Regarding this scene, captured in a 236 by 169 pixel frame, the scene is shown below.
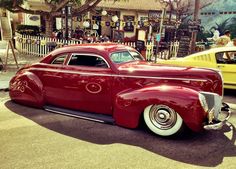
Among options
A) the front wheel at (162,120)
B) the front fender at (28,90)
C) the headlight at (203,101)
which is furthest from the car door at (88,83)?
the headlight at (203,101)

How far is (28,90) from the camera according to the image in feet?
20.6

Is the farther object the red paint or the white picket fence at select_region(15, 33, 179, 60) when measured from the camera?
the white picket fence at select_region(15, 33, 179, 60)

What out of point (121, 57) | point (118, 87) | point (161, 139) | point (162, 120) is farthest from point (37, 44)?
point (161, 139)

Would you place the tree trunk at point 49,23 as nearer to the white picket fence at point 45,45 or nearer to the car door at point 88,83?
the white picket fence at point 45,45

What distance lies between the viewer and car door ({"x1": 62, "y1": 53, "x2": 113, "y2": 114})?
5359 mm

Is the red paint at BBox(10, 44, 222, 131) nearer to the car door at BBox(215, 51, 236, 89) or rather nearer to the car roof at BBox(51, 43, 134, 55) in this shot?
the car roof at BBox(51, 43, 134, 55)

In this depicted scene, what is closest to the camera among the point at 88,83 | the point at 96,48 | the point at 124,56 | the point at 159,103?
the point at 159,103

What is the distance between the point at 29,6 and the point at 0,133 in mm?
17698

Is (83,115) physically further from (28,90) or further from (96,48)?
(28,90)

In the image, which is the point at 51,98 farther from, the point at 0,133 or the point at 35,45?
the point at 35,45

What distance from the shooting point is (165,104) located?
15.2 feet

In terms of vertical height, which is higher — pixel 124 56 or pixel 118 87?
pixel 124 56

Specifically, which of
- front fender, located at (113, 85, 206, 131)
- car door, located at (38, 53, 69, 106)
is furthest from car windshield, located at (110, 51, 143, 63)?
car door, located at (38, 53, 69, 106)

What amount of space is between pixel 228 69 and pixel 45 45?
32.1 feet
